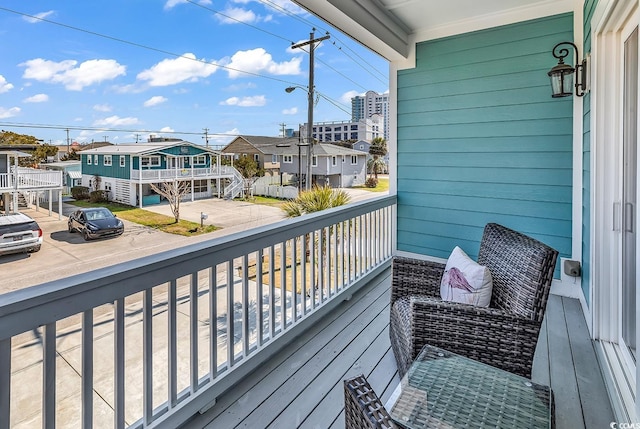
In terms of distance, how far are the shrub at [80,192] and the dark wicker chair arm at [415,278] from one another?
1.75 m

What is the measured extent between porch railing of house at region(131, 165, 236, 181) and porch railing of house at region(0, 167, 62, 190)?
26 cm

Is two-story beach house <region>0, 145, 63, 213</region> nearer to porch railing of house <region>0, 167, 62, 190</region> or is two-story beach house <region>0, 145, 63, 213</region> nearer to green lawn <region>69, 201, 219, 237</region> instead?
porch railing of house <region>0, 167, 62, 190</region>

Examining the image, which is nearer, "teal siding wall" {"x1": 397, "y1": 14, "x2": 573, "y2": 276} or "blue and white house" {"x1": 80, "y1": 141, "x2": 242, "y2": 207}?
"blue and white house" {"x1": 80, "y1": 141, "x2": 242, "y2": 207}

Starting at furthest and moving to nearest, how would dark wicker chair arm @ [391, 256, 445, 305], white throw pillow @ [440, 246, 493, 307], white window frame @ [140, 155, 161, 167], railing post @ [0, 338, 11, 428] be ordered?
dark wicker chair arm @ [391, 256, 445, 305]
white throw pillow @ [440, 246, 493, 307]
white window frame @ [140, 155, 161, 167]
railing post @ [0, 338, 11, 428]

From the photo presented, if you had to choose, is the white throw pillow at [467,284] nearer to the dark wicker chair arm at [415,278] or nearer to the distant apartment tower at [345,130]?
the dark wicker chair arm at [415,278]

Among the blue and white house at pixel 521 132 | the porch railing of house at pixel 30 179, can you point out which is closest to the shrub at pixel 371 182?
the blue and white house at pixel 521 132

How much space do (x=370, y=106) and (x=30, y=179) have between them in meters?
3.10

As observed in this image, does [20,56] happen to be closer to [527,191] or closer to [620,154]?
[620,154]

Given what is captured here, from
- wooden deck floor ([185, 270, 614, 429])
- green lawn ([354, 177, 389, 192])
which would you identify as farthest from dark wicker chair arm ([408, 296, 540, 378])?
green lawn ([354, 177, 389, 192])

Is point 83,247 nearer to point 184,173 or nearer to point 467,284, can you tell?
point 184,173

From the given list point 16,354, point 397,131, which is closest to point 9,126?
point 16,354

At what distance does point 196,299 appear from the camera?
68.1 inches

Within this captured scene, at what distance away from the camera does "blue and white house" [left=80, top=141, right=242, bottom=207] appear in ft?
4.40

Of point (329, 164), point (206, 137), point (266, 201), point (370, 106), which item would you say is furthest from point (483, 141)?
point (206, 137)
